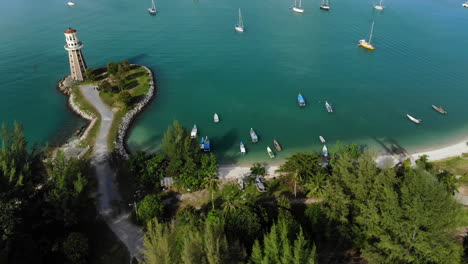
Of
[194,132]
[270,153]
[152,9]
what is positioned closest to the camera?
[270,153]

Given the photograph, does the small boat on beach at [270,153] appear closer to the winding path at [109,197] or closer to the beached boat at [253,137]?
the beached boat at [253,137]

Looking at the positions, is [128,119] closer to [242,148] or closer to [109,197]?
[109,197]

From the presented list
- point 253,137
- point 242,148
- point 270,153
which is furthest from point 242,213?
point 253,137

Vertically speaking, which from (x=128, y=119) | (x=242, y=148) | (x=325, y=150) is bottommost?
(x=325, y=150)

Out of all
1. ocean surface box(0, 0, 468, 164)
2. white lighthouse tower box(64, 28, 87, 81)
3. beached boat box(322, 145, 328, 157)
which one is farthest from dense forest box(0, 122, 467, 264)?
white lighthouse tower box(64, 28, 87, 81)

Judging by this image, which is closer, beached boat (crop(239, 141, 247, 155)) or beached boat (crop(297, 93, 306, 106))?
beached boat (crop(239, 141, 247, 155))

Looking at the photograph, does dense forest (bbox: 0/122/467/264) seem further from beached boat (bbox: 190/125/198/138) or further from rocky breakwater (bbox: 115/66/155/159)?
beached boat (bbox: 190/125/198/138)
